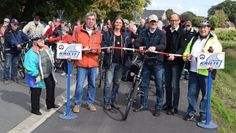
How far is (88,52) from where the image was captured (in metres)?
8.91

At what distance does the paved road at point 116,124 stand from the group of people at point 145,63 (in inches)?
9.3

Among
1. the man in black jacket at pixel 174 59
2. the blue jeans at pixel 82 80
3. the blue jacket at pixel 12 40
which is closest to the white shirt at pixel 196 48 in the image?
the man in black jacket at pixel 174 59

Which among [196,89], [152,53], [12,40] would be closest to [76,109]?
[152,53]

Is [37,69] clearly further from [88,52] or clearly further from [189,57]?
[189,57]

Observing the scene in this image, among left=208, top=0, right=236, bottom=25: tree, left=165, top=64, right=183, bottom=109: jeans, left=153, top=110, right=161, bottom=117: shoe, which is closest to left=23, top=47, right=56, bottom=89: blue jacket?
left=153, top=110, right=161, bottom=117: shoe

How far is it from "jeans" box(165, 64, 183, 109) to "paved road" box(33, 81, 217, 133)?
12.2 inches

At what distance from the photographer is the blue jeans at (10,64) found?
42.0ft

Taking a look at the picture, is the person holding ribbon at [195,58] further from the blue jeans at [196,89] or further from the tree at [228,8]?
the tree at [228,8]

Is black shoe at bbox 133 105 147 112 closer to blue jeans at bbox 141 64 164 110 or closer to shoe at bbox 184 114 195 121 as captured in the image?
blue jeans at bbox 141 64 164 110

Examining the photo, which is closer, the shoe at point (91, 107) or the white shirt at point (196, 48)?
the white shirt at point (196, 48)

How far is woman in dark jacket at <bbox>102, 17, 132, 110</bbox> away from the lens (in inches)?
356

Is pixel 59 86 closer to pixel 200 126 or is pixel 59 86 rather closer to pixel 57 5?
pixel 200 126

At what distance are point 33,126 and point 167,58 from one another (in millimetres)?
3008

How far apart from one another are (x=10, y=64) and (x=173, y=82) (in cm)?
585
